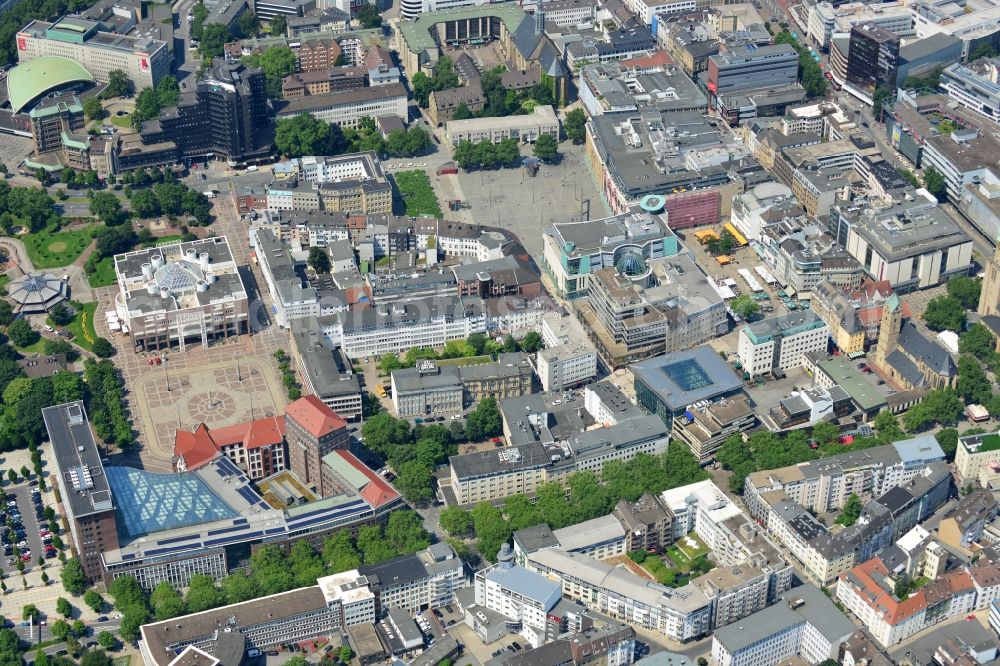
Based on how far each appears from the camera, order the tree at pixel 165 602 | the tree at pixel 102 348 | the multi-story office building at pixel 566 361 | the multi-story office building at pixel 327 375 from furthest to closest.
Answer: the tree at pixel 102 348 → the multi-story office building at pixel 566 361 → the multi-story office building at pixel 327 375 → the tree at pixel 165 602

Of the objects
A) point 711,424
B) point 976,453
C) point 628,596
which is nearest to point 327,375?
point 711,424

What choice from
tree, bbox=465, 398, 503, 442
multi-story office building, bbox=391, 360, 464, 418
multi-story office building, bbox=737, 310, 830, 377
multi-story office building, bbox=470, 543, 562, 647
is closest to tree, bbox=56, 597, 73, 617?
multi-story office building, bbox=470, 543, 562, 647

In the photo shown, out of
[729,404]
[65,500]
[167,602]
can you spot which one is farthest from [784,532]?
[65,500]

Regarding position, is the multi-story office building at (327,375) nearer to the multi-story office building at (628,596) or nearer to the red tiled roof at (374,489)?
the red tiled roof at (374,489)

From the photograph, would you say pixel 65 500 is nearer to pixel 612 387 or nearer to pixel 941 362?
pixel 612 387

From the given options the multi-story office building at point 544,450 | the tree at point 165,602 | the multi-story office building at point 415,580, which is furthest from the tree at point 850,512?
the tree at point 165,602

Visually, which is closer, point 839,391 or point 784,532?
point 784,532
